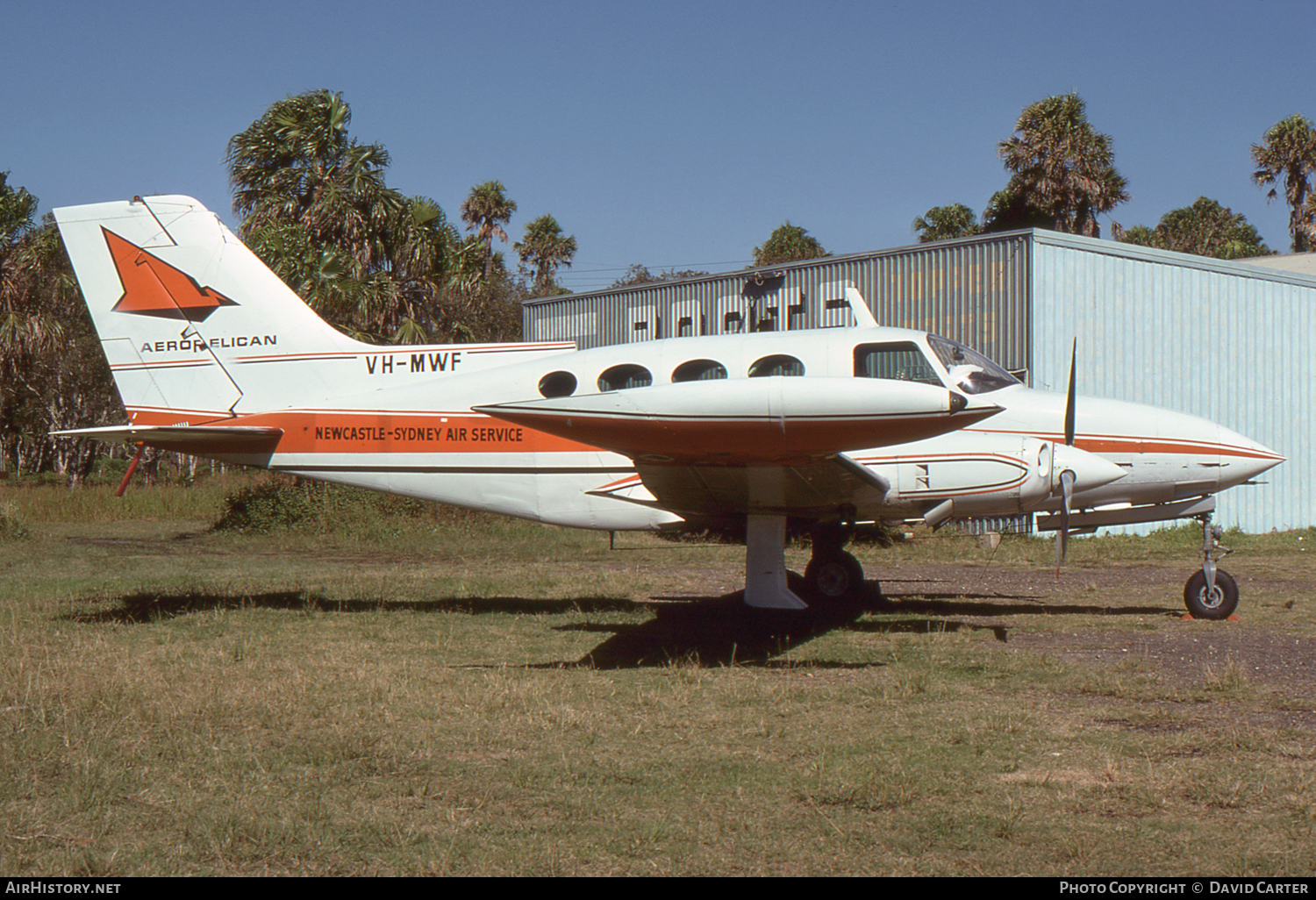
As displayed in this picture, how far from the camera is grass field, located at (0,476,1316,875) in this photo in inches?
163

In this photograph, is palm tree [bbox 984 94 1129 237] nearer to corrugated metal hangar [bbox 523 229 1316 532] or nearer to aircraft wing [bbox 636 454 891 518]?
corrugated metal hangar [bbox 523 229 1316 532]

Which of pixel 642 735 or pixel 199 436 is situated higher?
pixel 199 436

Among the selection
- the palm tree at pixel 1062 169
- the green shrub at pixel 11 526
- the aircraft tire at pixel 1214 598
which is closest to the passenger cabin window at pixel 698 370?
the aircraft tire at pixel 1214 598

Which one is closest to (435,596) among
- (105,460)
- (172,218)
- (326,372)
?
(326,372)

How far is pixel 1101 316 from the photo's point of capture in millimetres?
19203

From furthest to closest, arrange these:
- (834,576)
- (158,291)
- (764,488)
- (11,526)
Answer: (11,526) < (834,576) < (158,291) < (764,488)

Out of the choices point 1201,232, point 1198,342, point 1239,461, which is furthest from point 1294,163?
point 1239,461

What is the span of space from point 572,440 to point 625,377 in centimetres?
150

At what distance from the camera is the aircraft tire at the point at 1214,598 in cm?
977

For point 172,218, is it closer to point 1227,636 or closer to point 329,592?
point 329,592

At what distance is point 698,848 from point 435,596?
26.8 feet

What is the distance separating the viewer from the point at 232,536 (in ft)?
66.5

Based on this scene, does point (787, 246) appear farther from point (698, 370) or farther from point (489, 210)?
point (698, 370)

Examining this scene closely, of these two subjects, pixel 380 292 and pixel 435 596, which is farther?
pixel 380 292
